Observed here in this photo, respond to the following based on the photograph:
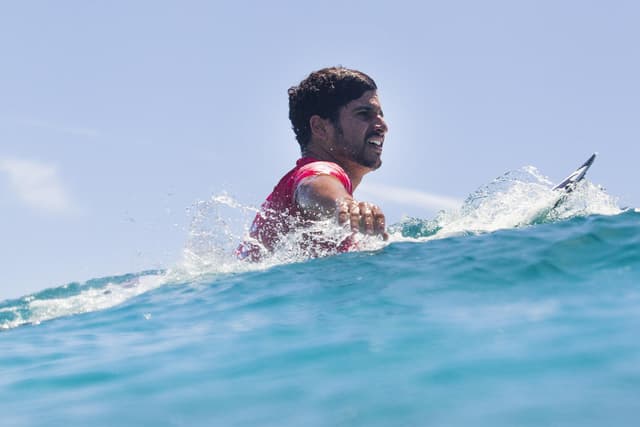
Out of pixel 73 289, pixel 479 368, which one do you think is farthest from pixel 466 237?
pixel 73 289

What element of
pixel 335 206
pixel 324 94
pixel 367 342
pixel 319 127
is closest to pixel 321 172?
pixel 335 206

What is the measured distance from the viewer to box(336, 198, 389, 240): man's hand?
507 cm

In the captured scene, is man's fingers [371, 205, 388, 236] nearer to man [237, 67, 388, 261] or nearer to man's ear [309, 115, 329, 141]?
man [237, 67, 388, 261]

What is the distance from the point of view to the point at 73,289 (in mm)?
8828

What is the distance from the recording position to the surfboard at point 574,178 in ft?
24.2

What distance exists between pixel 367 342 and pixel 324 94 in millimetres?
3857

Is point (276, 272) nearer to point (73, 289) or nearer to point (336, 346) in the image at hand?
point (336, 346)

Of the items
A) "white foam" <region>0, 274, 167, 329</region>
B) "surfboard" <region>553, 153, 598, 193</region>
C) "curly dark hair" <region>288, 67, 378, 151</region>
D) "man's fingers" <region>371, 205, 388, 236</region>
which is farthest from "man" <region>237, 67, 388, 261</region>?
"surfboard" <region>553, 153, 598, 193</region>

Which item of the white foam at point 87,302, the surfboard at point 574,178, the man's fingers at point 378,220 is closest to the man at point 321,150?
the man's fingers at point 378,220

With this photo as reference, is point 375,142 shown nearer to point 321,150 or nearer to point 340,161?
point 340,161

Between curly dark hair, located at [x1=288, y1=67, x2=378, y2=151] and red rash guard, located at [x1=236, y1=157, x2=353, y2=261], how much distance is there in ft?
2.98

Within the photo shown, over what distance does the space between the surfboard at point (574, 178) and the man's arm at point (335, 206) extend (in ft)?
9.74

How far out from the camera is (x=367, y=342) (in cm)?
361

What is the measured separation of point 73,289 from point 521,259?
592 cm
